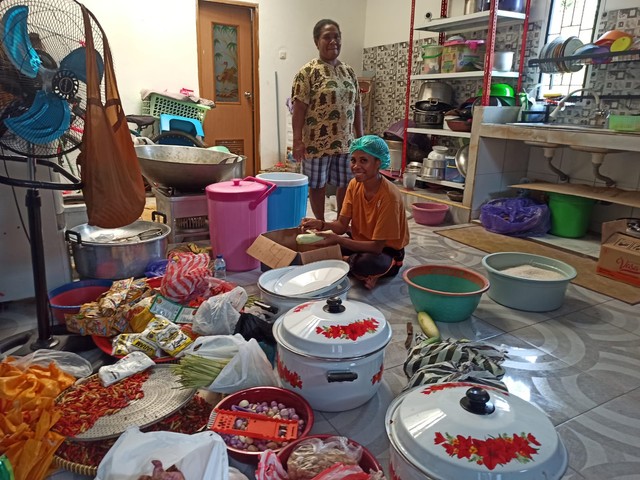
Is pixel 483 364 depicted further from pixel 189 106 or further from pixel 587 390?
pixel 189 106

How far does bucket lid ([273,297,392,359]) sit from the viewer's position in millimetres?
1250

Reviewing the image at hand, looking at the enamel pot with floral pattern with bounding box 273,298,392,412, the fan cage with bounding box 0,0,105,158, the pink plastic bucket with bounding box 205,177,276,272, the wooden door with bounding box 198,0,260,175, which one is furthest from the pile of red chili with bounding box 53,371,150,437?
the wooden door with bounding box 198,0,260,175

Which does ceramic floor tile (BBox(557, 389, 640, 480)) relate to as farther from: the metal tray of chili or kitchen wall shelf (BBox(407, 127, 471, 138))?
kitchen wall shelf (BBox(407, 127, 471, 138))

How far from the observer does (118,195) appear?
5.09 ft

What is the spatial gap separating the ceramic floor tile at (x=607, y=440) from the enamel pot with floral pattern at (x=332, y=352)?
575 mm

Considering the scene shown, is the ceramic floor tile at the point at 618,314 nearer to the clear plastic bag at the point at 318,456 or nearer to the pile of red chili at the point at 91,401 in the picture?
the clear plastic bag at the point at 318,456

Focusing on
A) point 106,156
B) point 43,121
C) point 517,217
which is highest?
point 43,121

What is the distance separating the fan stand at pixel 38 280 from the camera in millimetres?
1503

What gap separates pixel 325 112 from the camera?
2.87 metres

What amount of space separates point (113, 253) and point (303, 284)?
95 cm

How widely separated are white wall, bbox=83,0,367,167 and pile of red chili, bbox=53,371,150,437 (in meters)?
3.75

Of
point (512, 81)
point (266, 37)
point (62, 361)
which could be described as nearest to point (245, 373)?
point (62, 361)

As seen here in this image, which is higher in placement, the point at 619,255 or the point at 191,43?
the point at 191,43

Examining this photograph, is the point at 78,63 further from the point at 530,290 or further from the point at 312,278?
the point at 530,290
